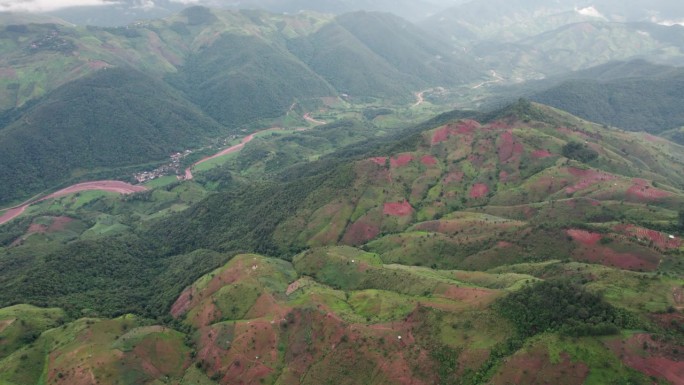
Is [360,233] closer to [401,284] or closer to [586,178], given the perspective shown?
[401,284]

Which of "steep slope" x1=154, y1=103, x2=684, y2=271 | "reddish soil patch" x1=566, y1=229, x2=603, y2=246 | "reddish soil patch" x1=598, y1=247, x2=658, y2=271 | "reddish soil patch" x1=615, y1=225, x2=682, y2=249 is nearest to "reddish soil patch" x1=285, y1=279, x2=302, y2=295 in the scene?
"steep slope" x1=154, y1=103, x2=684, y2=271

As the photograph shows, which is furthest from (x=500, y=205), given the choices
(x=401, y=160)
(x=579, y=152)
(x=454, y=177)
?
(x=401, y=160)

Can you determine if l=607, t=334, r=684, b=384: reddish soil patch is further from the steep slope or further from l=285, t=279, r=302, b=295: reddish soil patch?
l=285, t=279, r=302, b=295: reddish soil patch

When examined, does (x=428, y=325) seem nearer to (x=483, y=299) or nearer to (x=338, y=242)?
(x=483, y=299)

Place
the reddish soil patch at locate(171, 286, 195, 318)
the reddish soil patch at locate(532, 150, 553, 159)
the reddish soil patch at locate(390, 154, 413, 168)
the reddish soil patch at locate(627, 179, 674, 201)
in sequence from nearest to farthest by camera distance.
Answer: the reddish soil patch at locate(171, 286, 195, 318) < the reddish soil patch at locate(627, 179, 674, 201) < the reddish soil patch at locate(532, 150, 553, 159) < the reddish soil patch at locate(390, 154, 413, 168)

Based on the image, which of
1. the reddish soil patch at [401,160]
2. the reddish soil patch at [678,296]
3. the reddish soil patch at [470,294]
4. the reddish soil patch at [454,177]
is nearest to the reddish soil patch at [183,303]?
the reddish soil patch at [470,294]

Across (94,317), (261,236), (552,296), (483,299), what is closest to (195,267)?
(261,236)

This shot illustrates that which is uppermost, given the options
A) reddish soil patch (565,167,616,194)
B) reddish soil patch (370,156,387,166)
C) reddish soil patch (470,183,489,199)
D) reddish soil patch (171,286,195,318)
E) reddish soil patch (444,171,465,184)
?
reddish soil patch (565,167,616,194)

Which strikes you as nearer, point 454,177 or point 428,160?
point 454,177
